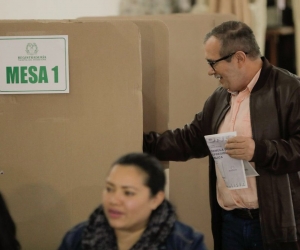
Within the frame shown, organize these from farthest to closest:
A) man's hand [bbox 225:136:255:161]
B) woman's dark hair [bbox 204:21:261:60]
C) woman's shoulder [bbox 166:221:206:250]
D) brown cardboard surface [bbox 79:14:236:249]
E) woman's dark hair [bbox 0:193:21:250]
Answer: brown cardboard surface [bbox 79:14:236:249] → woman's dark hair [bbox 204:21:261:60] → man's hand [bbox 225:136:255:161] → woman's dark hair [bbox 0:193:21:250] → woman's shoulder [bbox 166:221:206:250]

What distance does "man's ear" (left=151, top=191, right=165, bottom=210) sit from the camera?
60.2 inches

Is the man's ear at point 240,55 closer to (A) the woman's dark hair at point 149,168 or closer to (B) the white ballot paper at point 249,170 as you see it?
(B) the white ballot paper at point 249,170

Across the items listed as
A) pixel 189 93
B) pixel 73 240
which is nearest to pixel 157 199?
pixel 73 240

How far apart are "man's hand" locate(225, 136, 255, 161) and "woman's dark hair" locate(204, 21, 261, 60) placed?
322mm

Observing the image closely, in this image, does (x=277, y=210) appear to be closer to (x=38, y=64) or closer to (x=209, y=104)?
(x=209, y=104)

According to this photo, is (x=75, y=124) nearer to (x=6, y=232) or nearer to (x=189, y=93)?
(x=6, y=232)

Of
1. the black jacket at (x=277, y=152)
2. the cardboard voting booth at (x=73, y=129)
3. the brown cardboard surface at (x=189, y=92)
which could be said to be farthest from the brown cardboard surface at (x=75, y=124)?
the brown cardboard surface at (x=189, y=92)

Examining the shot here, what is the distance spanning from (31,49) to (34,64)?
5cm

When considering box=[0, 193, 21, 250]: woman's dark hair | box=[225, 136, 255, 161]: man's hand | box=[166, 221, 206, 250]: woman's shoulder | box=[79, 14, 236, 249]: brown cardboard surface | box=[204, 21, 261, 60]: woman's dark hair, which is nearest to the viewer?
box=[166, 221, 206, 250]: woman's shoulder

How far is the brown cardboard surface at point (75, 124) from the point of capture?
1996 mm

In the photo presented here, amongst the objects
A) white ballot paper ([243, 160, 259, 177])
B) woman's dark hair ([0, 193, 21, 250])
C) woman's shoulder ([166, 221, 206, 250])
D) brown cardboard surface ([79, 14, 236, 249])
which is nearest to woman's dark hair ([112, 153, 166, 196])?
woman's shoulder ([166, 221, 206, 250])

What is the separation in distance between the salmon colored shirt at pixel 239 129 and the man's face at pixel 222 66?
0.05 meters

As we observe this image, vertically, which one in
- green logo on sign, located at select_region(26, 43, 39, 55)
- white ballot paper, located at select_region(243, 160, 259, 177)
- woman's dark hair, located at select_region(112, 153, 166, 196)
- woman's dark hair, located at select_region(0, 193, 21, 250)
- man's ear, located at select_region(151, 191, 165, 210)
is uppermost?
green logo on sign, located at select_region(26, 43, 39, 55)

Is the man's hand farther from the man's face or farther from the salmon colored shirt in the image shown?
the man's face
